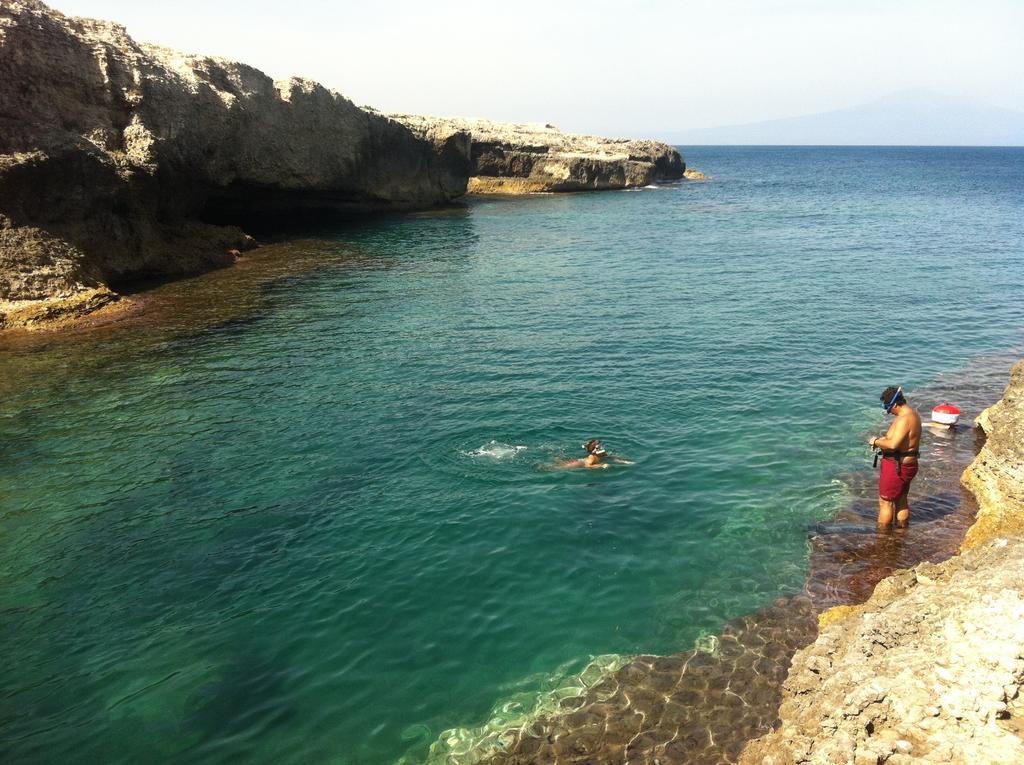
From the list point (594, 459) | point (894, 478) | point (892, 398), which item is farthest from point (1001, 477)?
point (594, 459)

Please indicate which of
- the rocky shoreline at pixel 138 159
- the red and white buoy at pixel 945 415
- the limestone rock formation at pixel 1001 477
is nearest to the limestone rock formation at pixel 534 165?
the rocky shoreline at pixel 138 159

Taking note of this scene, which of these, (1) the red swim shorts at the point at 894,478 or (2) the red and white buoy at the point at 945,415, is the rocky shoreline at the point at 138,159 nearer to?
(1) the red swim shorts at the point at 894,478

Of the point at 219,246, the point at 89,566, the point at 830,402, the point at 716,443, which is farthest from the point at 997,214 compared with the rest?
the point at 89,566

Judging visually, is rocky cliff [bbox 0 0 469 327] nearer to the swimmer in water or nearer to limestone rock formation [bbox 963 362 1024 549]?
the swimmer in water

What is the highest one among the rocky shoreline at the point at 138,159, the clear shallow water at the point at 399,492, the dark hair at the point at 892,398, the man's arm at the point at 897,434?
the rocky shoreline at the point at 138,159

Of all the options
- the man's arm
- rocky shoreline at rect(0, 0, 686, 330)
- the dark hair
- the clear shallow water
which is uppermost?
rocky shoreline at rect(0, 0, 686, 330)

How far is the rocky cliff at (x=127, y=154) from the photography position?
29.6 metres

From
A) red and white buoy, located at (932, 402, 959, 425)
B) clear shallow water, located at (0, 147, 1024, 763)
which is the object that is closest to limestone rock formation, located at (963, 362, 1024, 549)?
red and white buoy, located at (932, 402, 959, 425)

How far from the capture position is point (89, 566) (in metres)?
13.0

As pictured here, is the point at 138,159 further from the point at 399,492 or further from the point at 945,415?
the point at 945,415

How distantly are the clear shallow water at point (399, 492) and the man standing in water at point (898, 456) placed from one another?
1.25 m

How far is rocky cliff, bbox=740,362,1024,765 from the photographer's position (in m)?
7.12

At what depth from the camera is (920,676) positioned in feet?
25.7

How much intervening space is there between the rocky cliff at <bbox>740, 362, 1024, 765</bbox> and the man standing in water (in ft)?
8.89
